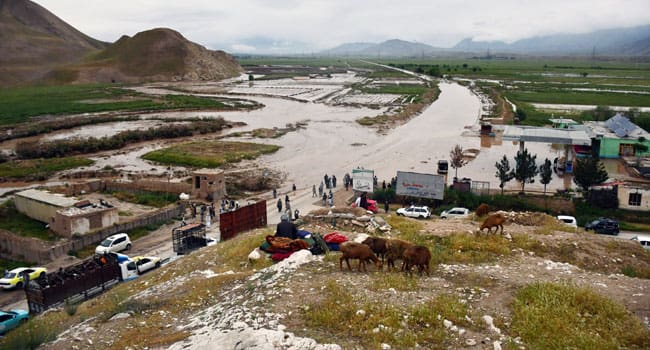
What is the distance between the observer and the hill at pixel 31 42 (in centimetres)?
12688

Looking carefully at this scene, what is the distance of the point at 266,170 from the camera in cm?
4147

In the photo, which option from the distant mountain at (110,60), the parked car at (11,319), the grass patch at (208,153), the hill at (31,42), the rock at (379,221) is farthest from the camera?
the hill at (31,42)

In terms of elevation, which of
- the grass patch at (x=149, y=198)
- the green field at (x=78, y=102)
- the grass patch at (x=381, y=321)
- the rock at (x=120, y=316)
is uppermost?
the green field at (x=78, y=102)

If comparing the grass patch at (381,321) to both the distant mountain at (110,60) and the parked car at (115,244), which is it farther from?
the distant mountain at (110,60)

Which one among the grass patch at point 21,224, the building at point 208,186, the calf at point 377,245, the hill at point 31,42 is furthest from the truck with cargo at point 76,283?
the hill at point 31,42

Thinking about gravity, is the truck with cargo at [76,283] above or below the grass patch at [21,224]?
above

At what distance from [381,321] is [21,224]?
24.9m

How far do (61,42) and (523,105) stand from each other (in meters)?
146

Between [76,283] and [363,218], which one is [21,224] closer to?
[76,283]

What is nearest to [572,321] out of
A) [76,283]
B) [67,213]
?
[76,283]

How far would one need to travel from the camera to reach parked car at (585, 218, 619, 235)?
2462cm

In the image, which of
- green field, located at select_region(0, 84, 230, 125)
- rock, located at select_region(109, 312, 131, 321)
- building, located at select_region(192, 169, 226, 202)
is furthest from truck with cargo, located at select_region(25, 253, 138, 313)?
green field, located at select_region(0, 84, 230, 125)

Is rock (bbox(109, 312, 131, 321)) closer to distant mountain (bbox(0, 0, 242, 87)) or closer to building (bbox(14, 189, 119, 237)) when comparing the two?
building (bbox(14, 189, 119, 237))

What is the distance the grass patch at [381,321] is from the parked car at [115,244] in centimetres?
1650
